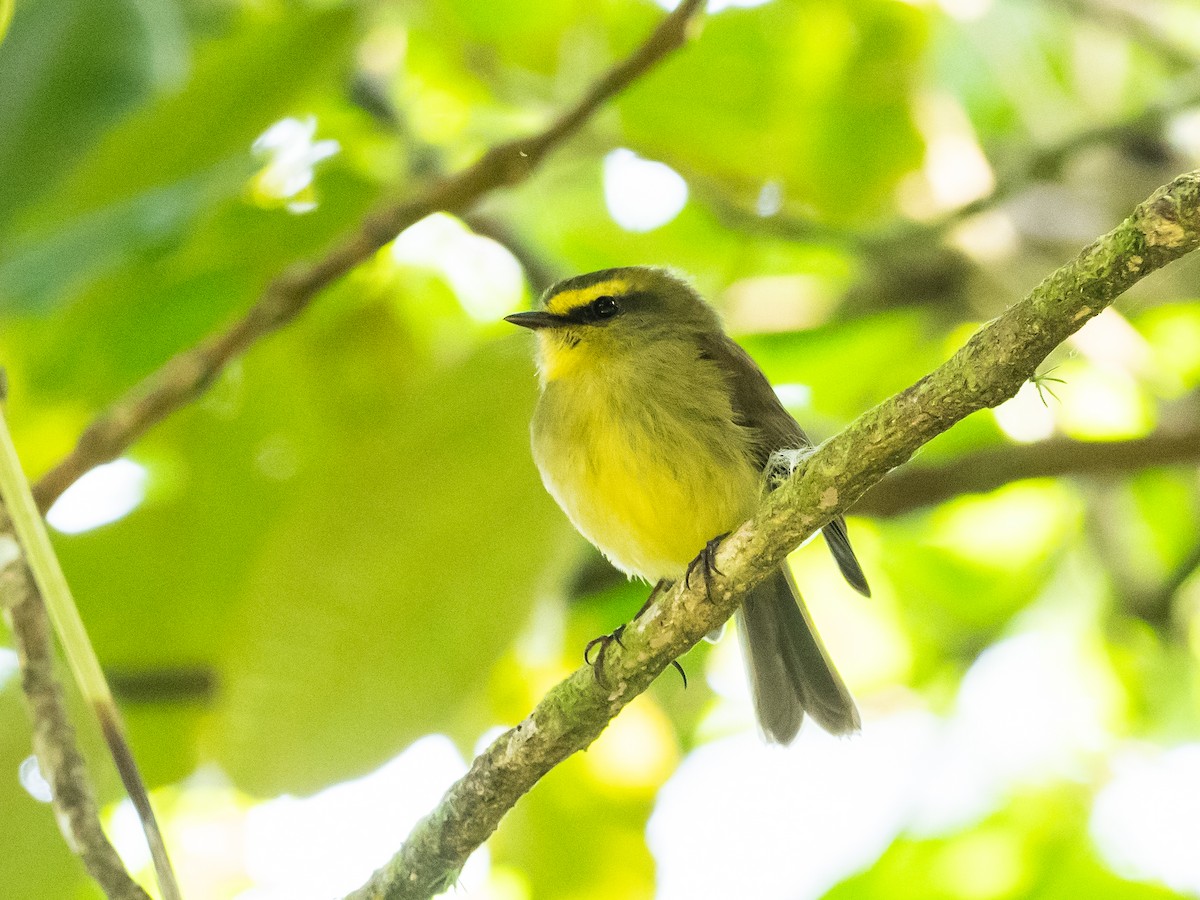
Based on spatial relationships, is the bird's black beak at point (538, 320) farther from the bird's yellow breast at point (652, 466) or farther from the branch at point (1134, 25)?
the branch at point (1134, 25)

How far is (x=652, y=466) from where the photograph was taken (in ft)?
10.2

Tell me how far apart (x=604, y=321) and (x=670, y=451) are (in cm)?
63

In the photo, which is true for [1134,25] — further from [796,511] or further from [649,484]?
[796,511]

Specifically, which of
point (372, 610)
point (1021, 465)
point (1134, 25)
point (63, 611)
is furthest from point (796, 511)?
point (1134, 25)

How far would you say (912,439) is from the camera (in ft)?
5.21

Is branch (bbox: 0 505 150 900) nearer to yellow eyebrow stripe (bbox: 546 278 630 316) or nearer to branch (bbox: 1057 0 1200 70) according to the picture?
yellow eyebrow stripe (bbox: 546 278 630 316)

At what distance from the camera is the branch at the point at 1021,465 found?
315 centimetres

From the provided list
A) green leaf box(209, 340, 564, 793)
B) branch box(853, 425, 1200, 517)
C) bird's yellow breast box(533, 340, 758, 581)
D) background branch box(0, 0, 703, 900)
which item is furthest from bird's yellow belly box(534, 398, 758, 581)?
background branch box(0, 0, 703, 900)

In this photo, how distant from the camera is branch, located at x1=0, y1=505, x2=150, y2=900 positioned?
1863 mm

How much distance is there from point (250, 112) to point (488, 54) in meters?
1.38

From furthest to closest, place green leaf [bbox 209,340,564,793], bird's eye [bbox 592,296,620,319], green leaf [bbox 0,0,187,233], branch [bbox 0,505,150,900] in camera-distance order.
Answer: bird's eye [bbox 592,296,620,319] < green leaf [bbox 209,340,564,793] < green leaf [bbox 0,0,187,233] < branch [bbox 0,505,150,900]

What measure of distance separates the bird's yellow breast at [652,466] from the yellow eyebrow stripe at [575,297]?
0.41 meters

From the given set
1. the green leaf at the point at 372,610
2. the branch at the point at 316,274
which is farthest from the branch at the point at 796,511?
the branch at the point at 316,274

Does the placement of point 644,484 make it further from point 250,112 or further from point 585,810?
point 250,112
